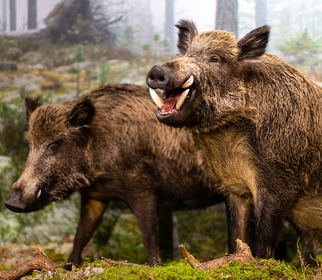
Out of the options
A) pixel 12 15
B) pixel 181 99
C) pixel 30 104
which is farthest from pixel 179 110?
pixel 12 15

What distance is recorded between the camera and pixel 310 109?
3.46 metres

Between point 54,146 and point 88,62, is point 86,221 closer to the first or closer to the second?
point 54,146

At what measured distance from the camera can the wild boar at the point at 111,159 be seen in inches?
171

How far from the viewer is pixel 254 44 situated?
→ 341 cm

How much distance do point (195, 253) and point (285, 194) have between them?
292 cm

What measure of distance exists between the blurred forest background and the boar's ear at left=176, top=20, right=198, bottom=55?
206 centimetres

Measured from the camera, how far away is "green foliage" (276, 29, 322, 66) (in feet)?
18.2

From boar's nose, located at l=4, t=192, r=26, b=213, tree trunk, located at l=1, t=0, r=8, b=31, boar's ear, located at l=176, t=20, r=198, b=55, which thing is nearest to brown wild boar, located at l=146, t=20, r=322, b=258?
boar's ear, located at l=176, t=20, r=198, b=55

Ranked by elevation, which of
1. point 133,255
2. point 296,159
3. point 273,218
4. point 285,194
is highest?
point 296,159

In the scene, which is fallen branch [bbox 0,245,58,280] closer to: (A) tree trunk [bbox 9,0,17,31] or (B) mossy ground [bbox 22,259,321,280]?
(B) mossy ground [bbox 22,259,321,280]

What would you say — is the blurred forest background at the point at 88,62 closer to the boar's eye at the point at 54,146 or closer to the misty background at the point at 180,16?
the misty background at the point at 180,16

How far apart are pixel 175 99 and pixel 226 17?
302 cm

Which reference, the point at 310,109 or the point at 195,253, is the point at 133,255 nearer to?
the point at 195,253

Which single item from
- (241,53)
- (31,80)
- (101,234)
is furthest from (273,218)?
(31,80)
